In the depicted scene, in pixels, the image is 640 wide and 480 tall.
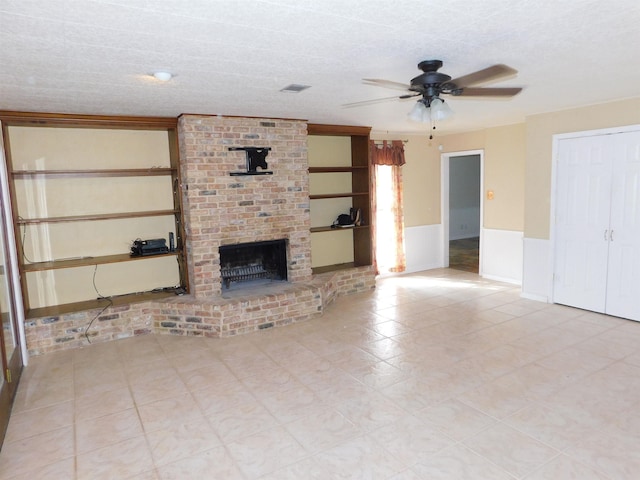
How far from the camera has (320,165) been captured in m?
6.12

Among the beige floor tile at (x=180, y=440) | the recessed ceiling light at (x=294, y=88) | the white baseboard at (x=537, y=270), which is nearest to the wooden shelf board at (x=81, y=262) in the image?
the beige floor tile at (x=180, y=440)

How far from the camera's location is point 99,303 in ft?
15.1

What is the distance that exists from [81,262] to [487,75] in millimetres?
4279

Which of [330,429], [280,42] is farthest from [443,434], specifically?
[280,42]

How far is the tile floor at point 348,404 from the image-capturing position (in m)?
2.39

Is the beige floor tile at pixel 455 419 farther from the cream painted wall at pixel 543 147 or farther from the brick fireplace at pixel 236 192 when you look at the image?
the cream painted wall at pixel 543 147

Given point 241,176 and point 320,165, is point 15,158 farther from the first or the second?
point 320,165

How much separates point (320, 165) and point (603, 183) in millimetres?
3536

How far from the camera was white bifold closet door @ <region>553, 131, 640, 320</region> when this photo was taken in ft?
14.6

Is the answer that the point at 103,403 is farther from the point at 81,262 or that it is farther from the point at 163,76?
the point at 163,76

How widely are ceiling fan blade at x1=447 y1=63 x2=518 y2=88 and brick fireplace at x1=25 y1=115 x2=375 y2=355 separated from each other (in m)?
2.81

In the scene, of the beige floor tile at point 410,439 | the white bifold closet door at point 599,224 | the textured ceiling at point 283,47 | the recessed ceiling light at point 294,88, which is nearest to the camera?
the textured ceiling at point 283,47

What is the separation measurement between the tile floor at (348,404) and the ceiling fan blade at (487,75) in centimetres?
219

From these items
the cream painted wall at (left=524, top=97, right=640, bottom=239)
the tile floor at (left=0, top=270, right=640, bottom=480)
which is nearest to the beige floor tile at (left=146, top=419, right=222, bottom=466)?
the tile floor at (left=0, top=270, right=640, bottom=480)
